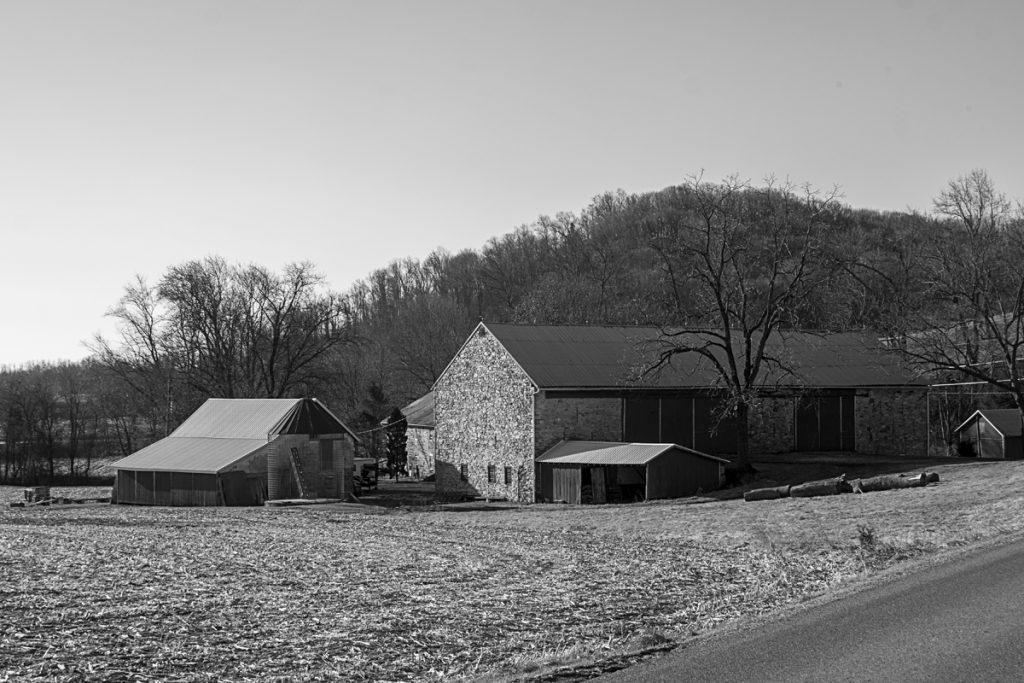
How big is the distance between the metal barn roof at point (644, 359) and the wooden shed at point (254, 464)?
1045 centimetres

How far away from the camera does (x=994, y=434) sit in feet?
179

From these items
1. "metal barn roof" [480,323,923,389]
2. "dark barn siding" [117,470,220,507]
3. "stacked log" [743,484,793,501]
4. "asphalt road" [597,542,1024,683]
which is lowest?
"dark barn siding" [117,470,220,507]

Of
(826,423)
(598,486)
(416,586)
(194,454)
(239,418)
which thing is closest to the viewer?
(416,586)

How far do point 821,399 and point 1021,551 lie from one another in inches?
1369

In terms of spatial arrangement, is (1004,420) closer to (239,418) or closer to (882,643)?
(239,418)

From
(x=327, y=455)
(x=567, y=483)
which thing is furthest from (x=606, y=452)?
(x=327, y=455)

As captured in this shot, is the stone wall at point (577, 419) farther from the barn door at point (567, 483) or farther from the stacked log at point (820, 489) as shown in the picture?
the stacked log at point (820, 489)

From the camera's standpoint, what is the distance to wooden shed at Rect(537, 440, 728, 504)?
4016 centimetres

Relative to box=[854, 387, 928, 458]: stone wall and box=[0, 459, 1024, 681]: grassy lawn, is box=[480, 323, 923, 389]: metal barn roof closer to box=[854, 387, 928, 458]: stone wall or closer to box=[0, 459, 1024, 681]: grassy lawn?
box=[854, 387, 928, 458]: stone wall

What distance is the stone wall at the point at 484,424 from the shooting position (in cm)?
4516

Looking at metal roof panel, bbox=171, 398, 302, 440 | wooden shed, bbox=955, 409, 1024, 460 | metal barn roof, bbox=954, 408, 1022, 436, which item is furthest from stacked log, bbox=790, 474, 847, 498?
metal roof panel, bbox=171, 398, 302, 440

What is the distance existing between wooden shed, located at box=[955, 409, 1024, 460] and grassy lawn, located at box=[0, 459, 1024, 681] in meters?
27.0

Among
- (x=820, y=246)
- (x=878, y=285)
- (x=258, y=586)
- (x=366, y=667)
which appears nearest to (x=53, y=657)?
(x=366, y=667)

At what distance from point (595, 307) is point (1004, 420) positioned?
145 feet
